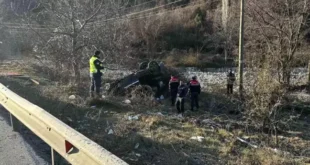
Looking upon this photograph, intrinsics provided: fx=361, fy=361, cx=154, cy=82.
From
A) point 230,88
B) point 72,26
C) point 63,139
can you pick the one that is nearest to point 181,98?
point 230,88

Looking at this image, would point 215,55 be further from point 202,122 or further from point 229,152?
point 229,152

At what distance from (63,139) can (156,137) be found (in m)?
2.95

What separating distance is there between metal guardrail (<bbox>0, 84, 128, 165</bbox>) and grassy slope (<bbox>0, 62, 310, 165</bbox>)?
47.8 inches

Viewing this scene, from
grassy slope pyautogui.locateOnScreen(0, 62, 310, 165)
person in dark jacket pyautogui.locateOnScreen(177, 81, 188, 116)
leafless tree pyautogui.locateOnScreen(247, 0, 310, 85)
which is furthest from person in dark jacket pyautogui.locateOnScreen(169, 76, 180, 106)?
leafless tree pyautogui.locateOnScreen(247, 0, 310, 85)

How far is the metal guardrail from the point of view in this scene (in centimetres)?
301

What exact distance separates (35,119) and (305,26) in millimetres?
17075

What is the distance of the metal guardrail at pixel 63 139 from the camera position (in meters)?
3.01

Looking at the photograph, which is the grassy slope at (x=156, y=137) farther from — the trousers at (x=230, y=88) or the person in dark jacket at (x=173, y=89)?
the trousers at (x=230, y=88)

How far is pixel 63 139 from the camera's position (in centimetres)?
364

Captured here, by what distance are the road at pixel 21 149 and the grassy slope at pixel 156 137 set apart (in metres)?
0.92

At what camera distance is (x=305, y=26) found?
18.5 meters

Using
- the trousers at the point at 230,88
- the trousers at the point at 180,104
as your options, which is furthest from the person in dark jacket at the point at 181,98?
the trousers at the point at 230,88

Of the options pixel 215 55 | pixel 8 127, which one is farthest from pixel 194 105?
pixel 215 55

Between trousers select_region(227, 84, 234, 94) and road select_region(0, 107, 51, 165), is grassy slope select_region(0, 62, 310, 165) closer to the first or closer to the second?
road select_region(0, 107, 51, 165)
